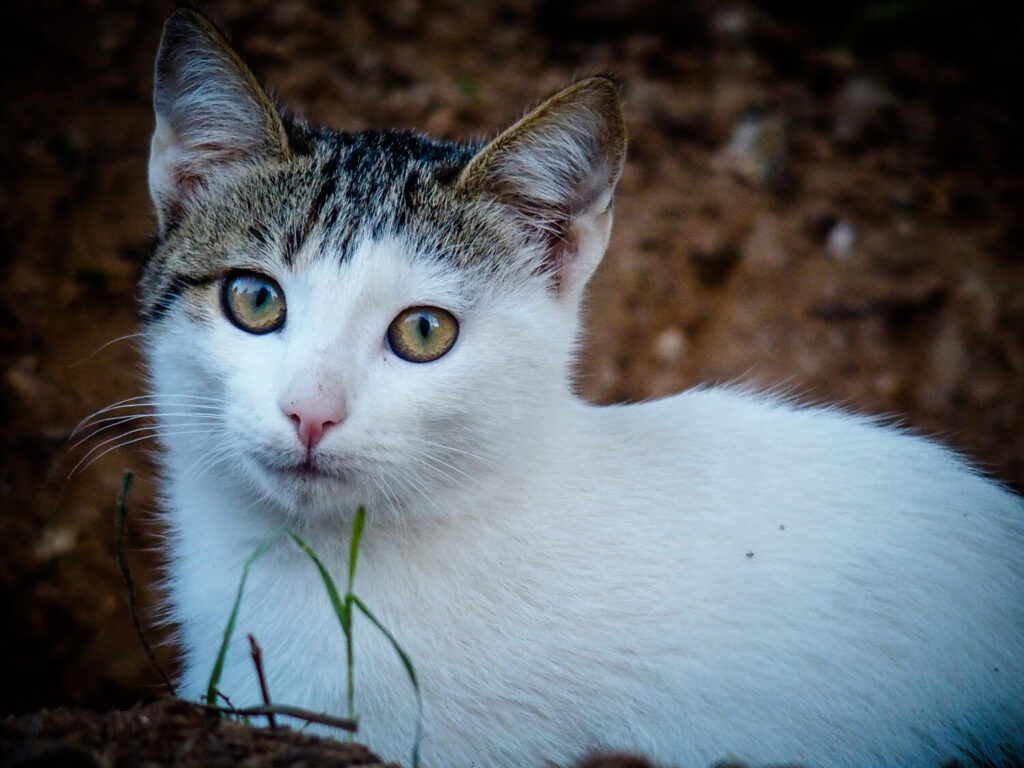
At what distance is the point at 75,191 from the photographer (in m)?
4.42

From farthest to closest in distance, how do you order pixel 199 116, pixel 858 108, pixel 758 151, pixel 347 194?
pixel 858 108
pixel 758 151
pixel 199 116
pixel 347 194

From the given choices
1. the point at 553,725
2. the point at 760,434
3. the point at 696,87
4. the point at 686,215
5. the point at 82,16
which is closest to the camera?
the point at 553,725

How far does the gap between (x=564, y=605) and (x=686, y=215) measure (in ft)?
11.7

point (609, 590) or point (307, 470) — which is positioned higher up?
point (307, 470)

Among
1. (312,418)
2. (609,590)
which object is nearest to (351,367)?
(312,418)

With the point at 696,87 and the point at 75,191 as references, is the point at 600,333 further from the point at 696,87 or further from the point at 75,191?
the point at 75,191

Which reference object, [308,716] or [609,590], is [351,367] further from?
[609,590]

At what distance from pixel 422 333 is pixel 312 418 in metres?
0.42

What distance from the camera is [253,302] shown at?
219 cm

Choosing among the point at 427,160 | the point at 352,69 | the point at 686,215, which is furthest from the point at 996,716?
the point at 352,69

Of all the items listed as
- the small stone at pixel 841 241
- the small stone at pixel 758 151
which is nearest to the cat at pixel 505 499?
the small stone at pixel 841 241

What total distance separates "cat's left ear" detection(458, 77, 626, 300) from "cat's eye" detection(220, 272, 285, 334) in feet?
1.96

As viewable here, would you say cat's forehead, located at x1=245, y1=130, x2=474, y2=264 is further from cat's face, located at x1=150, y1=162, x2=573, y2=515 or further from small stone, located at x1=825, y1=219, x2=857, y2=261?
small stone, located at x1=825, y1=219, x2=857, y2=261

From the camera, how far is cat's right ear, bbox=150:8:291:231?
7.77ft
